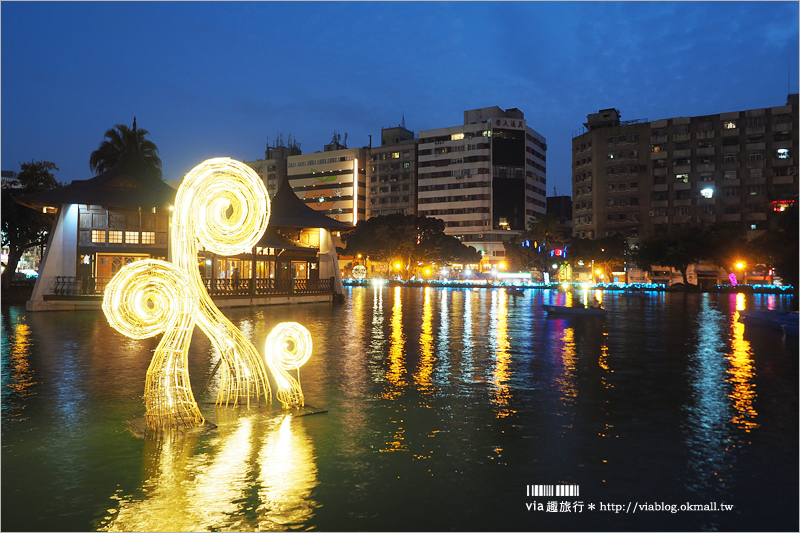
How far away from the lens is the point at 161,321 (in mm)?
8398

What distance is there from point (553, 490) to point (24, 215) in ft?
139

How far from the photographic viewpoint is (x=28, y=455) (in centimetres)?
731

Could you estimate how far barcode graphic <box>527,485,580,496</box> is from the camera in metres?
6.14

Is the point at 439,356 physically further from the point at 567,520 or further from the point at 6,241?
the point at 6,241

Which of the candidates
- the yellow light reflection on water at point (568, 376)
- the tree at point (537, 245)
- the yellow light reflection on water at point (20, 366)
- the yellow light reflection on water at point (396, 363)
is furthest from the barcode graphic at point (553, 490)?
the tree at point (537, 245)

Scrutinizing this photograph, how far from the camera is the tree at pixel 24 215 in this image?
127 feet

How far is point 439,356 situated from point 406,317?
12926 mm

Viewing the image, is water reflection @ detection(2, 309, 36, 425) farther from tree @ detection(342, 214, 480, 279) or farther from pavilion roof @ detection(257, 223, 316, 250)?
tree @ detection(342, 214, 480, 279)

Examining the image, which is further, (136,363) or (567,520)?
(136,363)

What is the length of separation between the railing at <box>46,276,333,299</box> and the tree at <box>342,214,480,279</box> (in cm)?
4011

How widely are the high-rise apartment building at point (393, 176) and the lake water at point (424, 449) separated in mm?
120898

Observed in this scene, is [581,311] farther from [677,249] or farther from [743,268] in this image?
[743,268]

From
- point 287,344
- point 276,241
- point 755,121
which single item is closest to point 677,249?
point 755,121

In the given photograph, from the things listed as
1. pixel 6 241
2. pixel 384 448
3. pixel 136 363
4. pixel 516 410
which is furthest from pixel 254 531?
pixel 6 241
